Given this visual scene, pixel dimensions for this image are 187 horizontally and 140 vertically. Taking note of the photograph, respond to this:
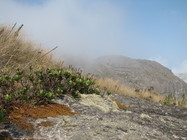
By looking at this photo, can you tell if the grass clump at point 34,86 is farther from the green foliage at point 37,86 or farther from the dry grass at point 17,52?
the dry grass at point 17,52

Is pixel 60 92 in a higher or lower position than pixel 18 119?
higher

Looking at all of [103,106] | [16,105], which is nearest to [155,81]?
[103,106]

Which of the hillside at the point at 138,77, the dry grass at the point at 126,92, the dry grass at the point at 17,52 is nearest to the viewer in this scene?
the dry grass at the point at 17,52

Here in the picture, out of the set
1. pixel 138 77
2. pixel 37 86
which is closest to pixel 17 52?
pixel 37 86

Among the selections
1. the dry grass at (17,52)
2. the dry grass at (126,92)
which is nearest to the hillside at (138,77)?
the dry grass at (126,92)

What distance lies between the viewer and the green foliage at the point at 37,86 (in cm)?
277

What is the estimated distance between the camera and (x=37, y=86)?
131 inches

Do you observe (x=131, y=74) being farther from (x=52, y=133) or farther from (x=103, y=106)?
(x=52, y=133)

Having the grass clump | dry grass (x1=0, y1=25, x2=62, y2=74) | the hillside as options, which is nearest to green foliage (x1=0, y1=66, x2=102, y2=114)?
the grass clump

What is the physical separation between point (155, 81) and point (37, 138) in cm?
2429

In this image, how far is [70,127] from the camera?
2.16 meters

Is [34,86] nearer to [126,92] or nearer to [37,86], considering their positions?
[37,86]

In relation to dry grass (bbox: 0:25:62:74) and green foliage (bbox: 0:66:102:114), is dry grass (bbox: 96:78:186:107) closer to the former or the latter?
dry grass (bbox: 0:25:62:74)

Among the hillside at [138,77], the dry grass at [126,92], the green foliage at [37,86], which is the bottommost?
the green foliage at [37,86]
